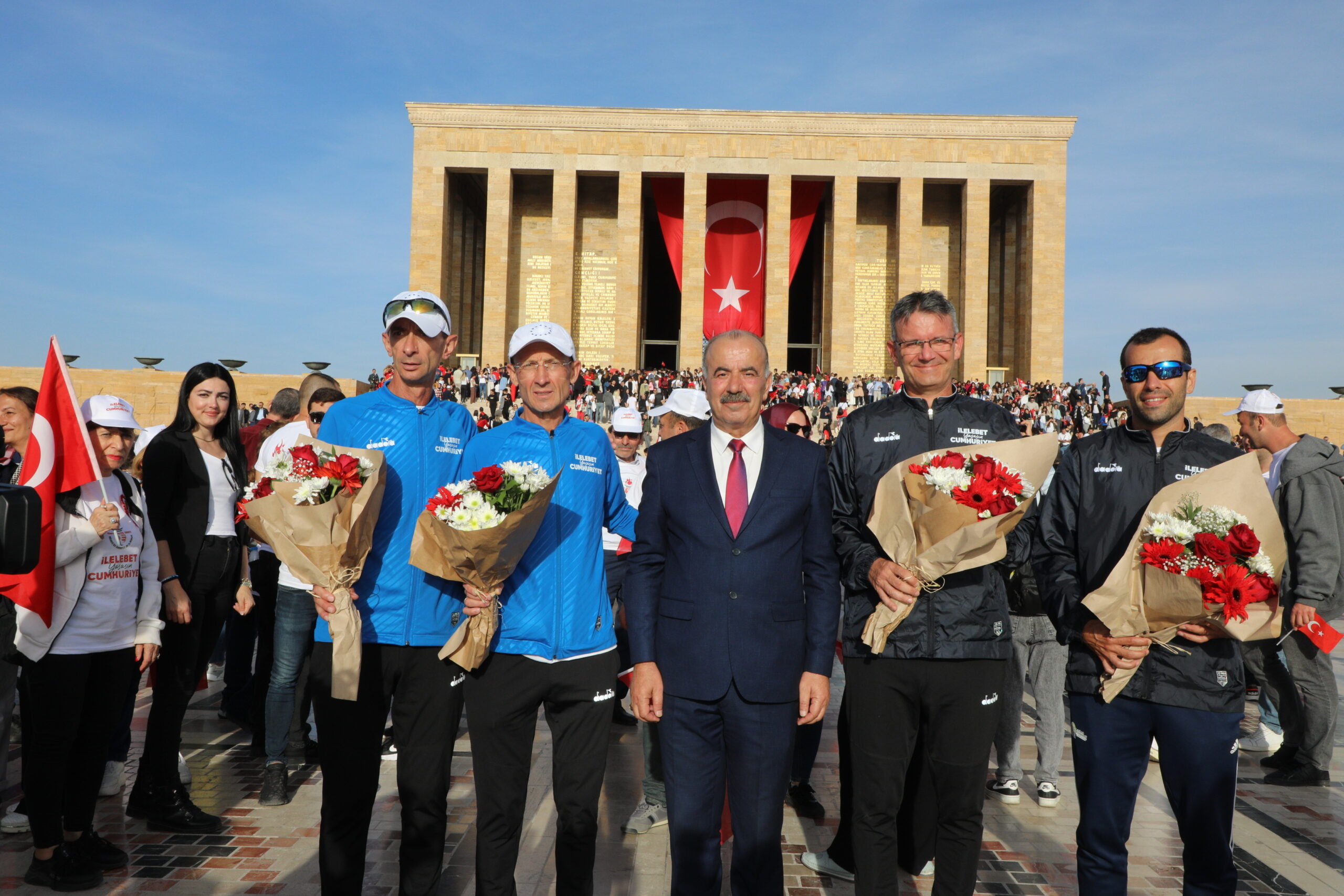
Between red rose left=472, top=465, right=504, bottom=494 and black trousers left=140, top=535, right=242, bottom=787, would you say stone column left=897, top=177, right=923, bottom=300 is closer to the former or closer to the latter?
black trousers left=140, top=535, right=242, bottom=787

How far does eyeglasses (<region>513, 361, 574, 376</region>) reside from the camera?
3.36m

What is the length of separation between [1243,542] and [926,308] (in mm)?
1340

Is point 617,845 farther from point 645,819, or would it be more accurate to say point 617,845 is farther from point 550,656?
point 550,656

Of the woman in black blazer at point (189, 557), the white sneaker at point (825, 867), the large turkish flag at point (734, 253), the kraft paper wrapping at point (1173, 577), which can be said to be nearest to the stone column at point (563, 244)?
the large turkish flag at point (734, 253)

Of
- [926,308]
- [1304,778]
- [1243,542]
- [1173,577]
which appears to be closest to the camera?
[1243,542]

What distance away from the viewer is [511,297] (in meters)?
40.0

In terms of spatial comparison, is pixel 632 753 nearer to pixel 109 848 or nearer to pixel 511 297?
pixel 109 848

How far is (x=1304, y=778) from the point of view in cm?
515

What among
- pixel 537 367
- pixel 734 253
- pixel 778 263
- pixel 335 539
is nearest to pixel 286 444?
pixel 335 539

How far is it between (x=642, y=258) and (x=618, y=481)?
4100cm

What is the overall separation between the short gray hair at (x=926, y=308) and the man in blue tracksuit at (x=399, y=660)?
1.77 m

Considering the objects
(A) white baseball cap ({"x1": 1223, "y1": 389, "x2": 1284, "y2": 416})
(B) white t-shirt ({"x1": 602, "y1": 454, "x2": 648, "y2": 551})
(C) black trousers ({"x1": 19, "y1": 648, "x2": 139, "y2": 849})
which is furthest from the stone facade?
(C) black trousers ({"x1": 19, "y1": 648, "x2": 139, "y2": 849})

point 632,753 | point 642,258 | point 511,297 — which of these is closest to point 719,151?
point 642,258

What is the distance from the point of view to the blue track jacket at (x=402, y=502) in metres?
3.27
